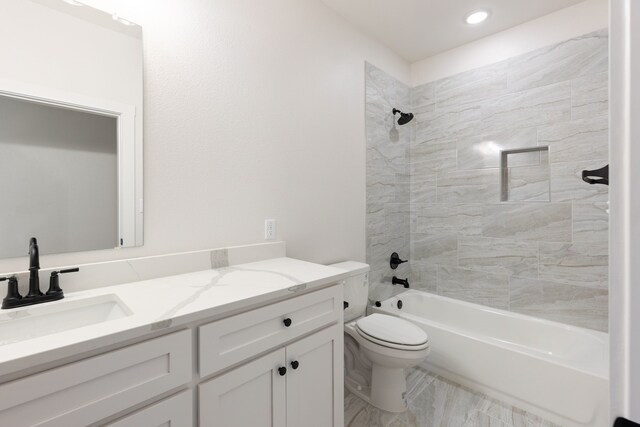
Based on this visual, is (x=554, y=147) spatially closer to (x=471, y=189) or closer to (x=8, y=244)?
(x=471, y=189)

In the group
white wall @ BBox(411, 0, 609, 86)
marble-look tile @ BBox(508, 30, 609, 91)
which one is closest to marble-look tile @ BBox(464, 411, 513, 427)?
marble-look tile @ BBox(508, 30, 609, 91)

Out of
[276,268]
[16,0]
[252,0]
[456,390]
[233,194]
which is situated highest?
[252,0]

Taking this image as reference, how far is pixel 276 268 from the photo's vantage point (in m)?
1.42

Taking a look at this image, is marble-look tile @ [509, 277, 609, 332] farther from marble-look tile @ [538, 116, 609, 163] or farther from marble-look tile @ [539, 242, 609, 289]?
marble-look tile @ [538, 116, 609, 163]

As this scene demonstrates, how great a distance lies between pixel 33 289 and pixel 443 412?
212 cm

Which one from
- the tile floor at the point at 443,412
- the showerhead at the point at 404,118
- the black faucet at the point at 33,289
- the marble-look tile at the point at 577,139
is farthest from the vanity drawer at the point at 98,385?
the marble-look tile at the point at 577,139

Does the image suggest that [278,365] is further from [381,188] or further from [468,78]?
[468,78]

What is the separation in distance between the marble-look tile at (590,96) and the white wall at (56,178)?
9.15 feet

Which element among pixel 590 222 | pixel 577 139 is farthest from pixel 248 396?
pixel 577 139

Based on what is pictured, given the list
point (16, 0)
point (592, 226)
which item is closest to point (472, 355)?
point (592, 226)

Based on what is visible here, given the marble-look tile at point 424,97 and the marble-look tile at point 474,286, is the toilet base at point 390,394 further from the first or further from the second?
the marble-look tile at point 424,97

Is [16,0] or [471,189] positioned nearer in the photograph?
[16,0]

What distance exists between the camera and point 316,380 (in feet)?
4.03

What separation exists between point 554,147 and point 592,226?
603mm
